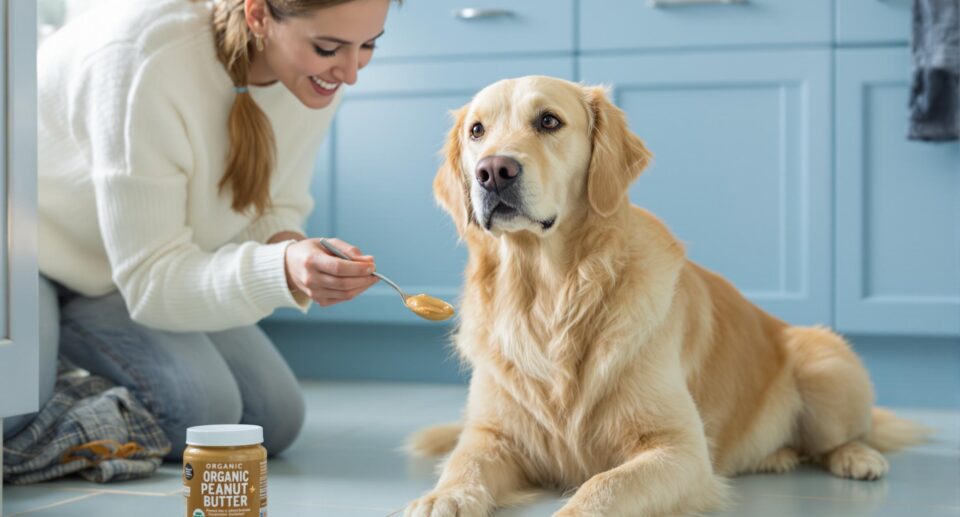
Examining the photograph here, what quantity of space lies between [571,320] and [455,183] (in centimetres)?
33

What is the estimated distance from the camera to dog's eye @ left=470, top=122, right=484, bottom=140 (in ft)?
5.90

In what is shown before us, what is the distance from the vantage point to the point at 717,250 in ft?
10.2

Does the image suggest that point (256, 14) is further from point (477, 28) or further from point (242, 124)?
point (477, 28)

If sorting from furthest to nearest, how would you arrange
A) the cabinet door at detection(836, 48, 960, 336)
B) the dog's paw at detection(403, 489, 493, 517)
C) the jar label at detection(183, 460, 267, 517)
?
1. the cabinet door at detection(836, 48, 960, 336)
2. the dog's paw at detection(403, 489, 493, 517)
3. the jar label at detection(183, 460, 267, 517)

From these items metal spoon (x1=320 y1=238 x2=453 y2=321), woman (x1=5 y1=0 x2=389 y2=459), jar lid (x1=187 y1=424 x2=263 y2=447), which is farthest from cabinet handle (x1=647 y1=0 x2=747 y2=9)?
jar lid (x1=187 y1=424 x2=263 y2=447)

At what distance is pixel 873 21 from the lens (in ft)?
9.73

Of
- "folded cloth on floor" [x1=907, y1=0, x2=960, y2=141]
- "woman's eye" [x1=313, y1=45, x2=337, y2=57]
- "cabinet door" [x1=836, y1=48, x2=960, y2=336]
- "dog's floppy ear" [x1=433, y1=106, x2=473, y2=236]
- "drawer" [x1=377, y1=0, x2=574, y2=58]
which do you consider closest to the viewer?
"dog's floppy ear" [x1=433, y1=106, x2=473, y2=236]

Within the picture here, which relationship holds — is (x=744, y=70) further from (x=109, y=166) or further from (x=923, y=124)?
(x=109, y=166)

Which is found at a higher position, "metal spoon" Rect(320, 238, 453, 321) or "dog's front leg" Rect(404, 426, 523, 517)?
"metal spoon" Rect(320, 238, 453, 321)

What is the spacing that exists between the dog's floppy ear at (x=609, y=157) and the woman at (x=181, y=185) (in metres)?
0.40

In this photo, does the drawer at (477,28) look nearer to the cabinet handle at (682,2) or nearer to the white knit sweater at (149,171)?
the cabinet handle at (682,2)

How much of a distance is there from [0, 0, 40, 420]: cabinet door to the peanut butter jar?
39 cm

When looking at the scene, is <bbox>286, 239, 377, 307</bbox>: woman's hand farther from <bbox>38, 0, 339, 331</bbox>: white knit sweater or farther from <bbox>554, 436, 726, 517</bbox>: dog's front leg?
<bbox>554, 436, 726, 517</bbox>: dog's front leg

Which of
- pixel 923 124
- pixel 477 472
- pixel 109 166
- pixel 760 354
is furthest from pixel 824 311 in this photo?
pixel 109 166
